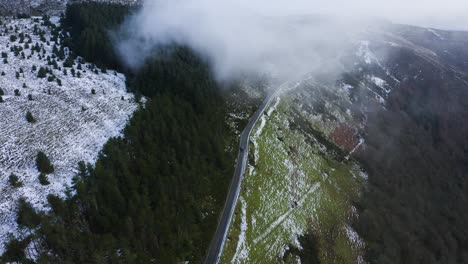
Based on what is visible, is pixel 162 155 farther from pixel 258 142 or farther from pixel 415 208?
pixel 415 208

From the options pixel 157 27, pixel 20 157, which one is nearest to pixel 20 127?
pixel 20 157

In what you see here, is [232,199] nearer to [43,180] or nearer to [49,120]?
[43,180]

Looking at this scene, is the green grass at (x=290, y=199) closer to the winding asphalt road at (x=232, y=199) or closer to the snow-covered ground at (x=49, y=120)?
the winding asphalt road at (x=232, y=199)

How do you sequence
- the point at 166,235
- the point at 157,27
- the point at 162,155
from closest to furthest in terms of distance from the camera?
1. the point at 166,235
2. the point at 162,155
3. the point at 157,27

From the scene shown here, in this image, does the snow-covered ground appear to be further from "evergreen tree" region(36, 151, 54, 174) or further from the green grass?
the green grass

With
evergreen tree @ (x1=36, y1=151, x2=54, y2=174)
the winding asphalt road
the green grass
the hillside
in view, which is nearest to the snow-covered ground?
evergreen tree @ (x1=36, y1=151, x2=54, y2=174)

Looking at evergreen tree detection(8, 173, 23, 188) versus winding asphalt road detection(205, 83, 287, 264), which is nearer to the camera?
evergreen tree detection(8, 173, 23, 188)
